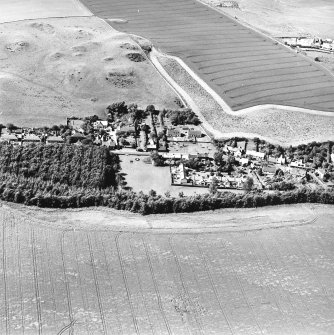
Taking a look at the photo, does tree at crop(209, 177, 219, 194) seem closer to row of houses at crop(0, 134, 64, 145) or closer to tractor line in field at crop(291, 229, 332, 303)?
tractor line in field at crop(291, 229, 332, 303)

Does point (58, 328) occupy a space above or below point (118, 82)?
below

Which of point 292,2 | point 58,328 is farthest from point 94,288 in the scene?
point 292,2

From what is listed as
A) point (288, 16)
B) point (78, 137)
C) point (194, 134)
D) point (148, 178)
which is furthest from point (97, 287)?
point (288, 16)

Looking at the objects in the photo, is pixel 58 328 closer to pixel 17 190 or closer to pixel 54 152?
pixel 17 190

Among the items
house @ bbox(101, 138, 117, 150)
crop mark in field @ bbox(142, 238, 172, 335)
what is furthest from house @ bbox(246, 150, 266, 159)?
crop mark in field @ bbox(142, 238, 172, 335)

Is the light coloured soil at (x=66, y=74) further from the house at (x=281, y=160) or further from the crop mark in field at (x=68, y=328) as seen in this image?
the crop mark in field at (x=68, y=328)

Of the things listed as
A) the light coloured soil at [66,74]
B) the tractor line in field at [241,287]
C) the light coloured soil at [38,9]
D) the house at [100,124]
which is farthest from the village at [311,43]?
the tractor line in field at [241,287]

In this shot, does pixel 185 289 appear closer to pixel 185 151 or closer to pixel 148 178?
pixel 148 178

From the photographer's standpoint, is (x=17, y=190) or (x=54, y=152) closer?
(x=17, y=190)
